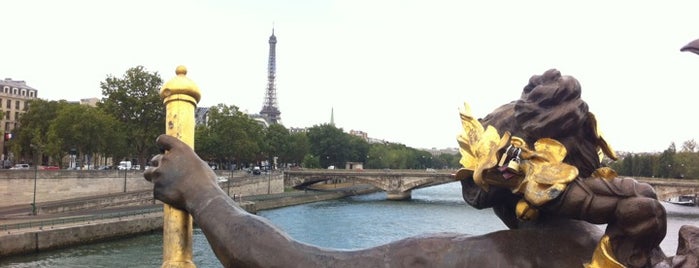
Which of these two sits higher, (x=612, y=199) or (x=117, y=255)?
(x=612, y=199)

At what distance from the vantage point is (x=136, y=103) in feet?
126

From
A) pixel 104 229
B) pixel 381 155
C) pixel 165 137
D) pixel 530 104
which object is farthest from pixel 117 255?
pixel 381 155

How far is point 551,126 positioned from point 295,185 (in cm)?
5471

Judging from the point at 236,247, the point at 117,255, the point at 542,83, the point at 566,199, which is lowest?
the point at 117,255

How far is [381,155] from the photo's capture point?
8381 cm

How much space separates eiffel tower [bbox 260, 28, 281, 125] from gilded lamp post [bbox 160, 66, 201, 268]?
12433 cm

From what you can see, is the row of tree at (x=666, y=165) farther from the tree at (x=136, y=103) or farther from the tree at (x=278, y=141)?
the tree at (x=136, y=103)

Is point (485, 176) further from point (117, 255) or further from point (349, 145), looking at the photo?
point (349, 145)

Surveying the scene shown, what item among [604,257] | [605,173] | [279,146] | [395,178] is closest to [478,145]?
[605,173]

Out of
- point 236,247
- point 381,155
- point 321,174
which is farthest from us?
point 381,155

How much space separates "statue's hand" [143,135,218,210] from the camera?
2545 mm

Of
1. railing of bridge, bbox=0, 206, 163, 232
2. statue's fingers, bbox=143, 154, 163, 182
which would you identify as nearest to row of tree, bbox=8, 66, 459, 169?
railing of bridge, bbox=0, 206, 163, 232

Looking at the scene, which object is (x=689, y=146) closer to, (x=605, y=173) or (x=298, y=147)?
(x=298, y=147)

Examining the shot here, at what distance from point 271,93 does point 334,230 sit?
106 meters
